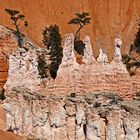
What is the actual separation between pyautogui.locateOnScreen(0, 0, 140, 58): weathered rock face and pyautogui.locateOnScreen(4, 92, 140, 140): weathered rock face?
43.7 m

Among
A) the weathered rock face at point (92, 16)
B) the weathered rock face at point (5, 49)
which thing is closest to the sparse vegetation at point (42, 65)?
the weathered rock face at point (5, 49)

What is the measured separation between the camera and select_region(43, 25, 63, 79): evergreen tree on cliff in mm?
63216

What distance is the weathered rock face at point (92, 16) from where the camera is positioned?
3526 inches

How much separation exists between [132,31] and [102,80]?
48023mm

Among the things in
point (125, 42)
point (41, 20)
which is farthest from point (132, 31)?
point (41, 20)

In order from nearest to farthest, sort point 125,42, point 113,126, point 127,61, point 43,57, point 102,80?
point 113,126 < point 102,80 < point 43,57 < point 127,61 < point 125,42

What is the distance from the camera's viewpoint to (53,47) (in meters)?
70.8

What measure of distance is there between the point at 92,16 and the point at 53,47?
25107 mm

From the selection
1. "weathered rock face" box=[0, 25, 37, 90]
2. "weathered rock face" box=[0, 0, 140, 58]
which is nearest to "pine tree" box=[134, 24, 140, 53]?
"weathered rock face" box=[0, 0, 140, 58]

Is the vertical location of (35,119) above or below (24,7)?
below

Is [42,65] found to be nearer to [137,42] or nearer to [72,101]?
[72,101]

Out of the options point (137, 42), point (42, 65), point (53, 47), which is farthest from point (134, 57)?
point (42, 65)

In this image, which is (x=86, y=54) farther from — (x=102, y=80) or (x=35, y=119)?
(x=35, y=119)

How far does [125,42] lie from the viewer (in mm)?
88688
